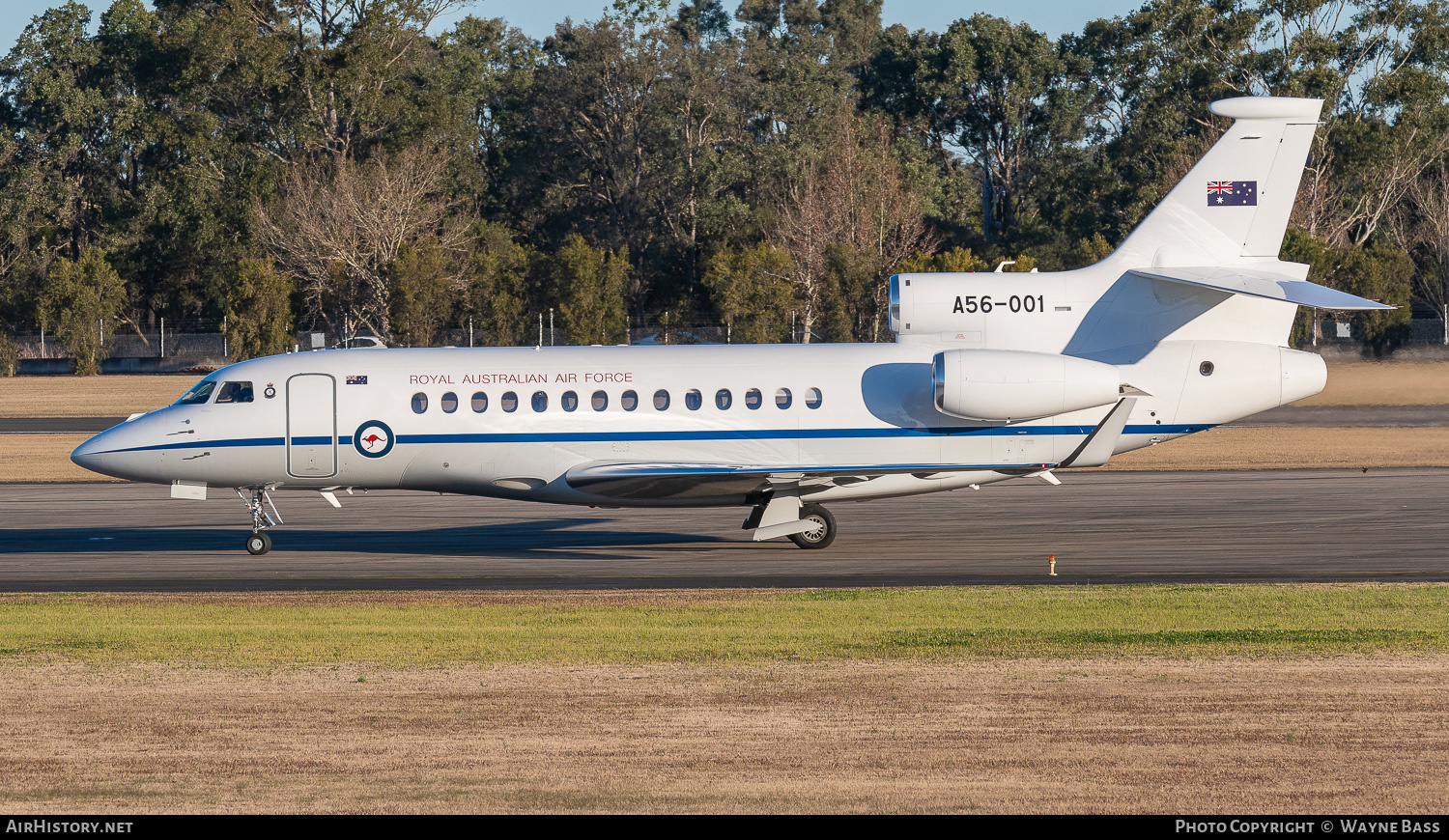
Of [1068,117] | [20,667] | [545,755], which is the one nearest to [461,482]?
[20,667]

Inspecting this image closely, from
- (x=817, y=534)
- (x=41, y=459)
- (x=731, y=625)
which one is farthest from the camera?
(x=41, y=459)

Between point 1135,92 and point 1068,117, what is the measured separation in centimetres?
501

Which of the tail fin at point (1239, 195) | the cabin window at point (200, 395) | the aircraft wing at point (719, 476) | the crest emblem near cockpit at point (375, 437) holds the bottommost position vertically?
the aircraft wing at point (719, 476)

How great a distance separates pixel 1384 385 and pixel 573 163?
6250cm

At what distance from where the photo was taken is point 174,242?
86875 millimetres

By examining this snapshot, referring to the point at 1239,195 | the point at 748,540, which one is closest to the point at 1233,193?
the point at 1239,195

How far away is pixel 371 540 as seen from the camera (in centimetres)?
2603

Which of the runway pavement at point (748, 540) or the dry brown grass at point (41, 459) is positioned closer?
the runway pavement at point (748, 540)

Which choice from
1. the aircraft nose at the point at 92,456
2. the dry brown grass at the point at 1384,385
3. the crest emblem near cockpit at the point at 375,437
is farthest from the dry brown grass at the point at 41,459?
the dry brown grass at the point at 1384,385

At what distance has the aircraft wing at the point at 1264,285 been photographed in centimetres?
2073

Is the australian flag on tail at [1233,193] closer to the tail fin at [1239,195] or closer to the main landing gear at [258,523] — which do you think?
the tail fin at [1239,195]

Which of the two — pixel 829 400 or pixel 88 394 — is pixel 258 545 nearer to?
pixel 829 400

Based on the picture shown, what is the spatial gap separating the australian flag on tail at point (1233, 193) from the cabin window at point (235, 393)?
15.7m

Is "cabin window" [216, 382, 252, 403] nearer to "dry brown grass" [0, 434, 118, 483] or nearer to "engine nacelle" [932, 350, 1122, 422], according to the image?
"engine nacelle" [932, 350, 1122, 422]
